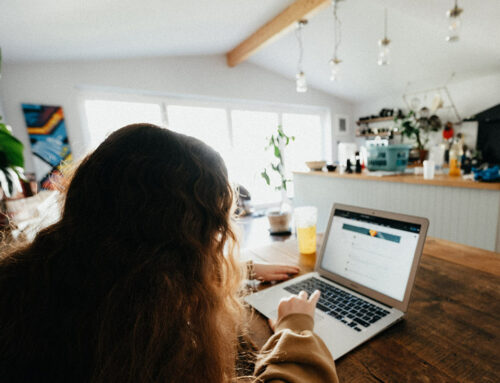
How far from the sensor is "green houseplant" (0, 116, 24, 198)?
118 centimetres

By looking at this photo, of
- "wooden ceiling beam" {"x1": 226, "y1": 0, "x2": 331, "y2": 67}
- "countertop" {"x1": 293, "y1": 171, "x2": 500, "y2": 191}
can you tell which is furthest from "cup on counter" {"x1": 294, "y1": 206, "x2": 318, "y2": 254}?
"wooden ceiling beam" {"x1": 226, "y1": 0, "x2": 331, "y2": 67}

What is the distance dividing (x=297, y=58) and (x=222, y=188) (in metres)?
4.45

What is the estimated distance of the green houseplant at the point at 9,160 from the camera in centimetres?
118

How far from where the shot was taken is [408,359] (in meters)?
0.48

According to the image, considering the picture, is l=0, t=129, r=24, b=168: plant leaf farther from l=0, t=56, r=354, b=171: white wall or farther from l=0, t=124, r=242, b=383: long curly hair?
l=0, t=56, r=354, b=171: white wall

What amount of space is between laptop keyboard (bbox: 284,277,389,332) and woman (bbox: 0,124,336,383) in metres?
0.18

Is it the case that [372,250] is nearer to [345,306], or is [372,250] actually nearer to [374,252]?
[374,252]

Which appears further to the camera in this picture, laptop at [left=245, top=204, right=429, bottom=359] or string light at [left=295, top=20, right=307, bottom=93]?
string light at [left=295, top=20, right=307, bottom=93]

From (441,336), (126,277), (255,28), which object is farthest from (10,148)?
(255,28)

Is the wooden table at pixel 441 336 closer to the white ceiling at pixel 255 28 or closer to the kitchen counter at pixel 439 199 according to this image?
the kitchen counter at pixel 439 199

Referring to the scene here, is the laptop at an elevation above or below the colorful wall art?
below

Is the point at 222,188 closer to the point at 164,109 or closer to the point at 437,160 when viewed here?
the point at 437,160

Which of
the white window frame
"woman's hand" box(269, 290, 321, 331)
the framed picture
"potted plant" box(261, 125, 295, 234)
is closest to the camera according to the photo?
"woman's hand" box(269, 290, 321, 331)

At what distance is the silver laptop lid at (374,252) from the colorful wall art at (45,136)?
3.04 m
